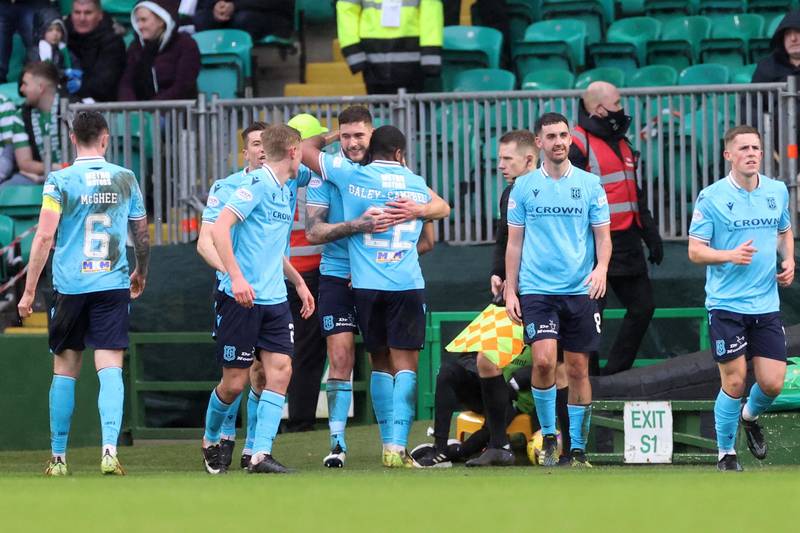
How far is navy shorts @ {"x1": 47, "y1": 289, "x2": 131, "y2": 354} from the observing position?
29.2ft

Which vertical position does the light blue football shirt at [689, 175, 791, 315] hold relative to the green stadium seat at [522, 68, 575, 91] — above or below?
below

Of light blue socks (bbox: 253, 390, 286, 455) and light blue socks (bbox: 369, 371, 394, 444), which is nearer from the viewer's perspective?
light blue socks (bbox: 253, 390, 286, 455)

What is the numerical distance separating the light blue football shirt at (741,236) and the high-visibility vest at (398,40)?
215 inches

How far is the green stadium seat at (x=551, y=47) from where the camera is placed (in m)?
15.4

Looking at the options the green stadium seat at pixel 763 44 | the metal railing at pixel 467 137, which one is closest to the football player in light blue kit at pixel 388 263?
the metal railing at pixel 467 137

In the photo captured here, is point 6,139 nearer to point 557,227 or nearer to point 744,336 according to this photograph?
point 557,227

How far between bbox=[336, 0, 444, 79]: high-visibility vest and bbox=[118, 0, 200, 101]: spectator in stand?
1.48 meters

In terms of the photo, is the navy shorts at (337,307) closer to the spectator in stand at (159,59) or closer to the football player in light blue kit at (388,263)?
the football player in light blue kit at (388,263)

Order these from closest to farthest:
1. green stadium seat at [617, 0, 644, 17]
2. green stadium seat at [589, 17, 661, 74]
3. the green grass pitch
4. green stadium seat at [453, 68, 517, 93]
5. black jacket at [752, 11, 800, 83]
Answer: the green grass pitch, black jacket at [752, 11, 800, 83], green stadium seat at [453, 68, 517, 93], green stadium seat at [589, 17, 661, 74], green stadium seat at [617, 0, 644, 17]

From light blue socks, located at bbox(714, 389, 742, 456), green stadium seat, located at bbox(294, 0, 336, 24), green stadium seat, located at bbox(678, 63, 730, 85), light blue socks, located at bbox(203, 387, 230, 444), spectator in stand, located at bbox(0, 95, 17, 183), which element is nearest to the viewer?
light blue socks, located at bbox(714, 389, 742, 456)

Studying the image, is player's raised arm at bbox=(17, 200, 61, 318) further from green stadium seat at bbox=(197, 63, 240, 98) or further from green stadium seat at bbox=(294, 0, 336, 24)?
green stadium seat at bbox=(294, 0, 336, 24)

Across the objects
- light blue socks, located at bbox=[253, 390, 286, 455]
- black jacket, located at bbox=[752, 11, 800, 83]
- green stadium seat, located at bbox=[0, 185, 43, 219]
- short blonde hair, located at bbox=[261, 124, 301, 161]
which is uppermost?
black jacket, located at bbox=[752, 11, 800, 83]

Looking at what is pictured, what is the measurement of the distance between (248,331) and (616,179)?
3576mm

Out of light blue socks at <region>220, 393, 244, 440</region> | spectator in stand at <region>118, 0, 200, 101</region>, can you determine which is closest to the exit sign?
light blue socks at <region>220, 393, 244, 440</region>
